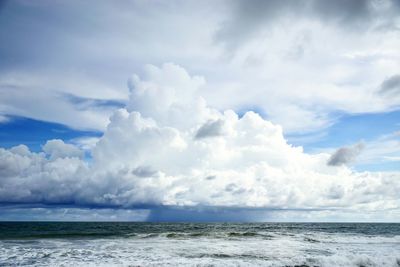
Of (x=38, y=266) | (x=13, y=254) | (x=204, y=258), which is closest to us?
(x=38, y=266)

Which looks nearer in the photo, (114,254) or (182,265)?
(182,265)

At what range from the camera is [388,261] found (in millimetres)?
22312

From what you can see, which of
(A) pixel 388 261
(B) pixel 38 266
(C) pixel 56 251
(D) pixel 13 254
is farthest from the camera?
(C) pixel 56 251

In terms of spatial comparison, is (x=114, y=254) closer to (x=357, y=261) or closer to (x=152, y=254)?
(x=152, y=254)

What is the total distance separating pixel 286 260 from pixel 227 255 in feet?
15.4

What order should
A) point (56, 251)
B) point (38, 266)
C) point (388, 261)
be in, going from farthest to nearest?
point (56, 251) → point (388, 261) → point (38, 266)

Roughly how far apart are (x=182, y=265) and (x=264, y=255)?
26.5 ft

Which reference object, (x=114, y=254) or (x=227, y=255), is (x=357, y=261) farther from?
(x=114, y=254)

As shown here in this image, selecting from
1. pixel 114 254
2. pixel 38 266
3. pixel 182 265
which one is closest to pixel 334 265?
pixel 182 265

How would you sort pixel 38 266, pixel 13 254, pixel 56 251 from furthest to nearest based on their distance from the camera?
pixel 56 251 < pixel 13 254 < pixel 38 266

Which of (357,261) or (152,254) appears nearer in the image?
(357,261)

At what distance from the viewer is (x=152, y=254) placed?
84.8ft

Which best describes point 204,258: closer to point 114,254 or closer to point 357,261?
point 114,254

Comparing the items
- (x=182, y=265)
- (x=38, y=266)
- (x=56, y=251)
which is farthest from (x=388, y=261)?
(x=56, y=251)
